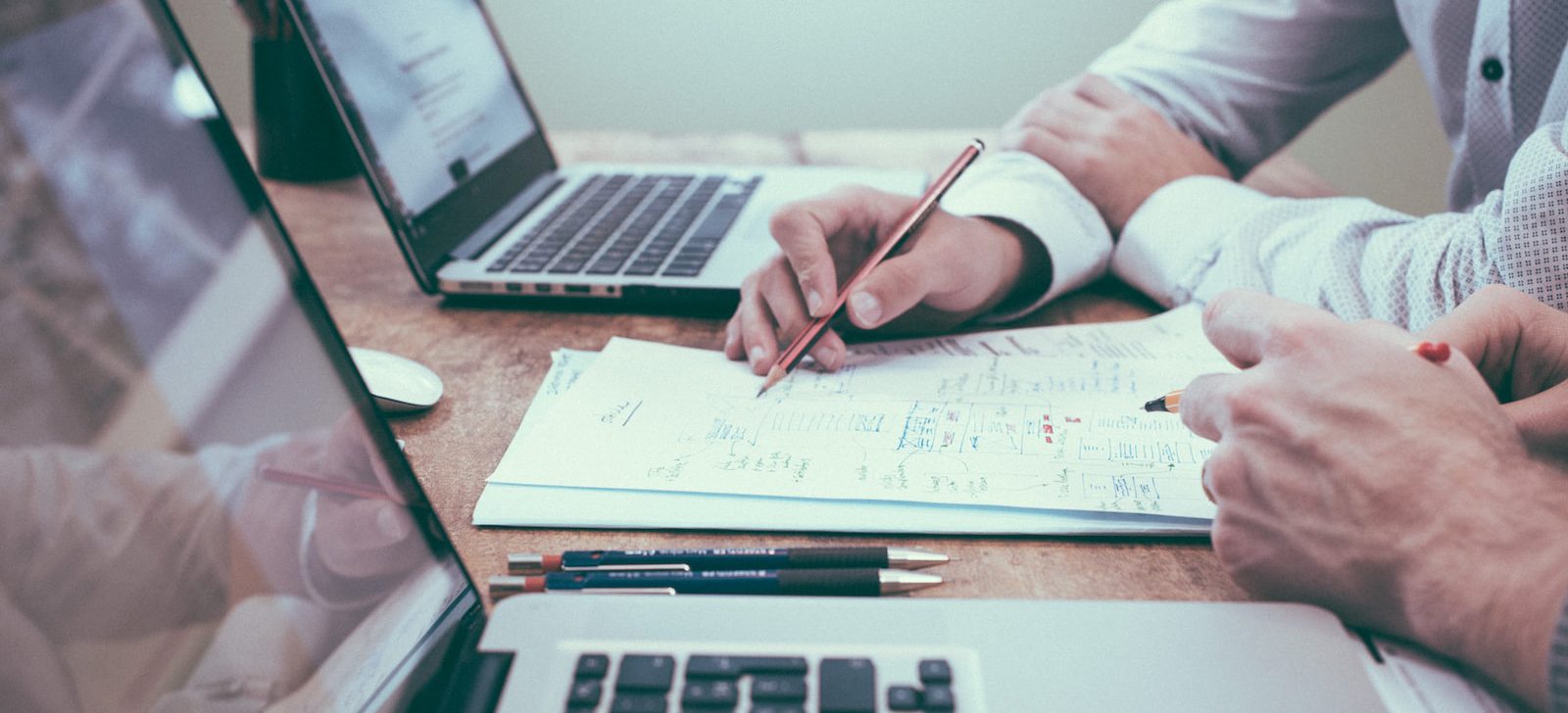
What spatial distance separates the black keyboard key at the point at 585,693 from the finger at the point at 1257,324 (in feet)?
1.04

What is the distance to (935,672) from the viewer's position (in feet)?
1.02

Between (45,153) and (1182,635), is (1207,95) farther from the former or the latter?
(45,153)

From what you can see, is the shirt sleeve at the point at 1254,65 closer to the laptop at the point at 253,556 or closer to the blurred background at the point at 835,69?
the laptop at the point at 253,556

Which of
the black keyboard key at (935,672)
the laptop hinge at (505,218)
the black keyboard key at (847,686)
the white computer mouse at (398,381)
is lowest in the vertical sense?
the black keyboard key at (935,672)

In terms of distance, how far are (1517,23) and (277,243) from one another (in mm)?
885

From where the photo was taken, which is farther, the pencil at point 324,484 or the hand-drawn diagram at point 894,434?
the hand-drawn diagram at point 894,434

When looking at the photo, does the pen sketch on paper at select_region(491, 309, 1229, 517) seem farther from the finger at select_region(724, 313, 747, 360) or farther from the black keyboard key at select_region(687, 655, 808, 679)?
the black keyboard key at select_region(687, 655, 808, 679)

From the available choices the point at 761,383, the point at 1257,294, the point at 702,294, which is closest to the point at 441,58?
the point at 702,294

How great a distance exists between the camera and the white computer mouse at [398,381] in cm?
55

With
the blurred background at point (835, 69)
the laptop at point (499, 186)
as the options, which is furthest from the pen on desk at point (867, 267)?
the blurred background at point (835, 69)

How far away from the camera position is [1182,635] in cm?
35

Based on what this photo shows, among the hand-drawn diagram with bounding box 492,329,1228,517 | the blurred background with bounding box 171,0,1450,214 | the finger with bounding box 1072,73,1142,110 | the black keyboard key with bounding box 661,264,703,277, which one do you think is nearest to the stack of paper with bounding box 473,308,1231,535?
the hand-drawn diagram with bounding box 492,329,1228,517

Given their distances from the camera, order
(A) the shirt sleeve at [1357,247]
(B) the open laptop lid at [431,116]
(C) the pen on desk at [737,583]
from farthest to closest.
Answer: (B) the open laptop lid at [431,116] < (A) the shirt sleeve at [1357,247] < (C) the pen on desk at [737,583]

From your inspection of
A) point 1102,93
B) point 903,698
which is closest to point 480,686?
point 903,698
